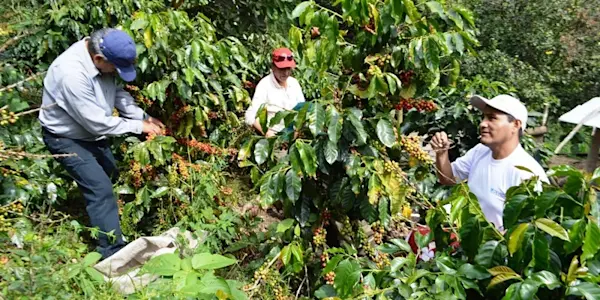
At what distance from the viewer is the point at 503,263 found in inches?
66.0

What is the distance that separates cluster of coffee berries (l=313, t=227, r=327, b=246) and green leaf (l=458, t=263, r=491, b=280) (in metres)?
1.44

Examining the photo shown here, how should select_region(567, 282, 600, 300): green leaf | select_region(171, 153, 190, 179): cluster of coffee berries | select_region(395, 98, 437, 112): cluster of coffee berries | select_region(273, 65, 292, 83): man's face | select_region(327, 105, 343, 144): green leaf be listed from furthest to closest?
1. select_region(273, 65, 292, 83): man's face
2. select_region(171, 153, 190, 179): cluster of coffee berries
3. select_region(395, 98, 437, 112): cluster of coffee berries
4. select_region(327, 105, 343, 144): green leaf
5. select_region(567, 282, 600, 300): green leaf

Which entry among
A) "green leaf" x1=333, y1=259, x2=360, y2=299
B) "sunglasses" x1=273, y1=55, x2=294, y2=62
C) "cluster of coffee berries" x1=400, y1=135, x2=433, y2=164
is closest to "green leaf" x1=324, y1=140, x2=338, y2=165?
"cluster of coffee berries" x1=400, y1=135, x2=433, y2=164

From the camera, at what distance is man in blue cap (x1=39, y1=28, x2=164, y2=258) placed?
3.19 m

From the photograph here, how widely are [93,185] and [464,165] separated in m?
2.15

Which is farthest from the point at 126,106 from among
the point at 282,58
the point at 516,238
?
the point at 516,238

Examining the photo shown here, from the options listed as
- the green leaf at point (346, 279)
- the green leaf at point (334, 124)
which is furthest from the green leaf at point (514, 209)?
the green leaf at point (334, 124)

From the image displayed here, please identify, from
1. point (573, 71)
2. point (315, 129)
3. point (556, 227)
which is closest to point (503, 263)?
point (556, 227)

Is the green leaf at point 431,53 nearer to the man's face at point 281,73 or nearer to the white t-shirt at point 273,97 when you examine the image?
the white t-shirt at point 273,97

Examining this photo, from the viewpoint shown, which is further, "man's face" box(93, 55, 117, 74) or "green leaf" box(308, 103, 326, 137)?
"man's face" box(93, 55, 117, 74)

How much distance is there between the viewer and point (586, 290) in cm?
147

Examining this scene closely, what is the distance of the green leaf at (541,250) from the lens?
4.97 ft

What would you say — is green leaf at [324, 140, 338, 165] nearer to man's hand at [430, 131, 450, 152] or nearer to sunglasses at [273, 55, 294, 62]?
man's hand at [430, 131, 450, 152]

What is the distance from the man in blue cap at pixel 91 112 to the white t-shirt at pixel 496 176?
6.63 ft
